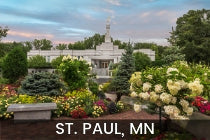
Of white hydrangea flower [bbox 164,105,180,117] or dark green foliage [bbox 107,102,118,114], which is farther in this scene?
dark green foliage [bbox 107,102,118,114]

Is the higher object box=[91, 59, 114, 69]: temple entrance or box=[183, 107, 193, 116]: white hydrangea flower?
box=[183, 107, 193, 116]: white hydrangea flower

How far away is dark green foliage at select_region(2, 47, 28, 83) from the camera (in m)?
16.3

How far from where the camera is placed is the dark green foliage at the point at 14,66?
16.3 meters

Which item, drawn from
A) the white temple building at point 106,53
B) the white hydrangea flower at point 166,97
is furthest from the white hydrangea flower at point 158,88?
the white temple building at point 106,53

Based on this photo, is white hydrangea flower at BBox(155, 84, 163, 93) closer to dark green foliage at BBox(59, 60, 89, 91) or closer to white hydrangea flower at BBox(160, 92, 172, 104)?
white hydrangea flower at BBox(160, 92, 172, 104)

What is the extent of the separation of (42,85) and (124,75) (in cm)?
487

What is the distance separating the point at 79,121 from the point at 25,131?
2.01m

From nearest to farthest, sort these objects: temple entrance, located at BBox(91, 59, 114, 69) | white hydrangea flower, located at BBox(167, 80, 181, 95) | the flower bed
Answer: white hydrangea flower, located at BBox(167, 80, 181, 95), the flower bed, temple entrance, located at BBox(91, 59, 114, 69)

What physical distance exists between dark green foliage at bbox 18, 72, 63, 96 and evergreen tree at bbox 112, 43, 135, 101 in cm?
340

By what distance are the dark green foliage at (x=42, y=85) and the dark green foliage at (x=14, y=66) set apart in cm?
590

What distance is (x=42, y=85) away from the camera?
10.8 meters

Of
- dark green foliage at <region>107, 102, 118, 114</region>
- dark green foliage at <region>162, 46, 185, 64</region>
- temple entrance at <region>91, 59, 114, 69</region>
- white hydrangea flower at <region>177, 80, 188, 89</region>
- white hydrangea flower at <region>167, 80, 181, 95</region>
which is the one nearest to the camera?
white hydrangea flower at <region>167, 80, 181, 95</region>

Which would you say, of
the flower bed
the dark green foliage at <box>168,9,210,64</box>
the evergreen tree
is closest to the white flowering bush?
the flower bed

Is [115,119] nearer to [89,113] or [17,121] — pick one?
[89,113]
